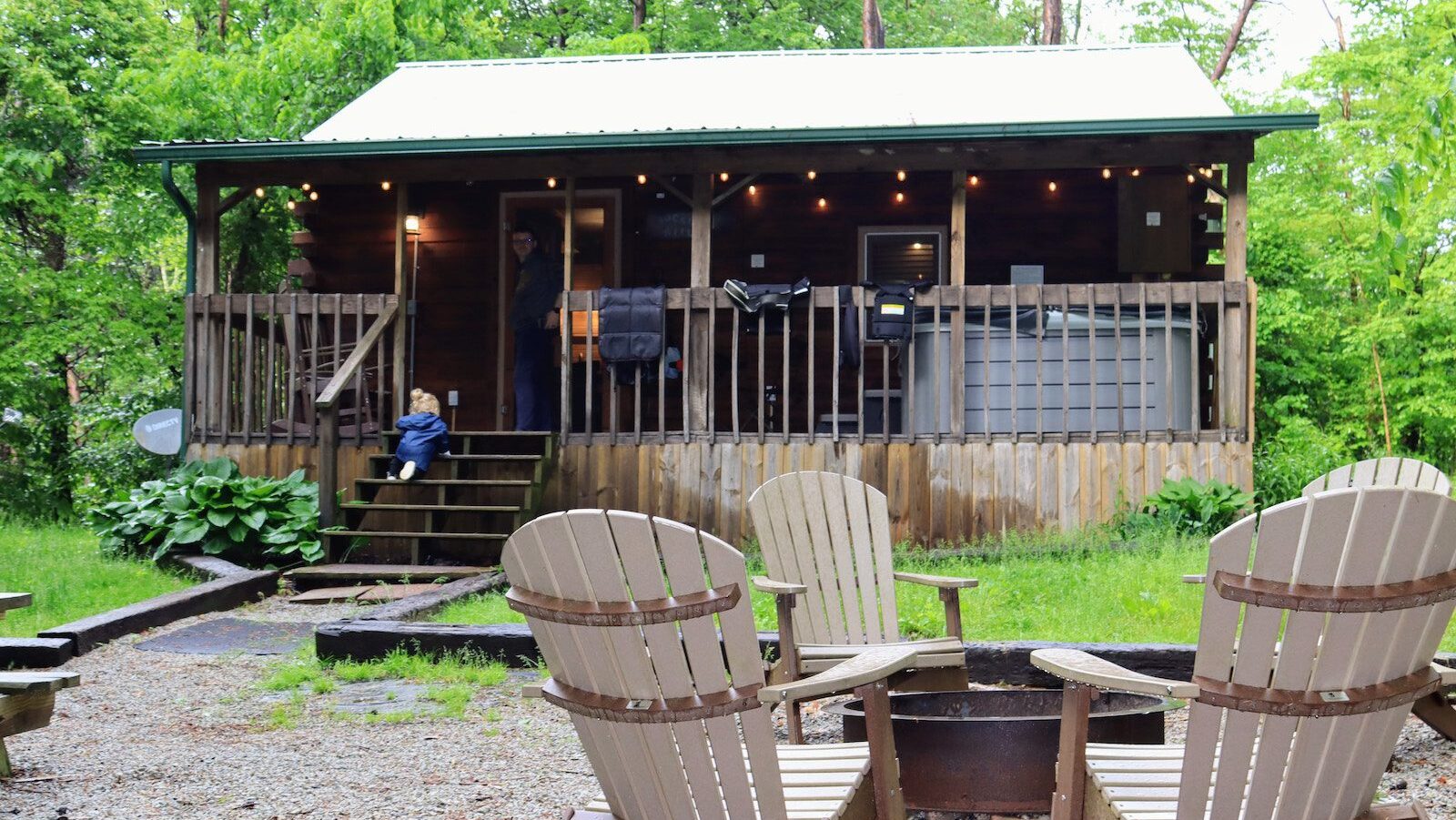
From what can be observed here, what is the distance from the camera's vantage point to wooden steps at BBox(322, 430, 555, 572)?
9.30m

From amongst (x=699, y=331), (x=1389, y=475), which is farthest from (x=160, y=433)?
(x=1389, y=475)

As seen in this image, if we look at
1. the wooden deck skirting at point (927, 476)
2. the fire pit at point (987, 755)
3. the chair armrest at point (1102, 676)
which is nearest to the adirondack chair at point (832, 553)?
the fire pit at point (987, 755)

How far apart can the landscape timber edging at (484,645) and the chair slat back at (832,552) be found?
0.73m

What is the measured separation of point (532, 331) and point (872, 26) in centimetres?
1453

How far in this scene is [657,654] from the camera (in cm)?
257

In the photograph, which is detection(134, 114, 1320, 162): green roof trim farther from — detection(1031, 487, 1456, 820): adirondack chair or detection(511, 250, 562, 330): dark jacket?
detection(1031, 487, 1456, 820): adirondack chair

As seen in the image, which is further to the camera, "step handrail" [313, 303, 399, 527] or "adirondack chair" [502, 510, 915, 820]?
"step handrail" [313, 303, 399, 527]

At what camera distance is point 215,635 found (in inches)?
281

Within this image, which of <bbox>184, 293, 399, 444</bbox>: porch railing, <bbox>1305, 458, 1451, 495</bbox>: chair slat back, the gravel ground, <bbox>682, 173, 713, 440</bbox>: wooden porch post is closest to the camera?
the gravel ground

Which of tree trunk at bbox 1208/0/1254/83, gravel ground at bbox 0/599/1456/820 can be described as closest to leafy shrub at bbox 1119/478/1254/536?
gravel ground at bbox 0/599/1456/820

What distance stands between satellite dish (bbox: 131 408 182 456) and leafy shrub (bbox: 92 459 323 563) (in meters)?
0.67

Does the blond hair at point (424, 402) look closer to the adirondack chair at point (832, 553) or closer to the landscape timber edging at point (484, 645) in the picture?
the landscape timber edging at point (484, 645)

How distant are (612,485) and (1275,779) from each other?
784 centimetres

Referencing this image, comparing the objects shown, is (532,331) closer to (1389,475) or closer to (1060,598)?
(1060,598)
